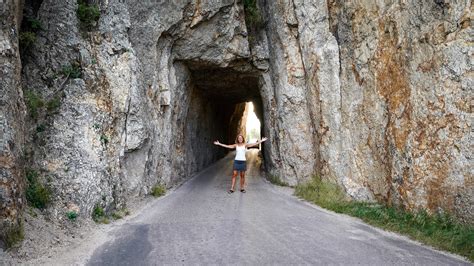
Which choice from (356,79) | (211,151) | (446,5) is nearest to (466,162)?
(446,5)

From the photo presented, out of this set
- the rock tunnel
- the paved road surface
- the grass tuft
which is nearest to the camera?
the paved road surface

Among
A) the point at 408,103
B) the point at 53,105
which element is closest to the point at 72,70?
the point at 53,105

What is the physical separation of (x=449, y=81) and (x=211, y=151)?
1776 centimetres

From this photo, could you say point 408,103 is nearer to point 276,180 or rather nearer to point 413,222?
point 413,222

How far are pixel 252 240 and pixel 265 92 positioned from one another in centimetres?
1005

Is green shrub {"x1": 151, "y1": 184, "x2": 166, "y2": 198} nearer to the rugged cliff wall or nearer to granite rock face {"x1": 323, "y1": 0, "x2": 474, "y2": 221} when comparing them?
the rugged cliff wall

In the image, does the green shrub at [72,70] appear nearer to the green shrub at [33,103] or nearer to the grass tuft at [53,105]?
the grass tuft at [53,105]

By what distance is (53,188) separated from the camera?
6805 millimetres

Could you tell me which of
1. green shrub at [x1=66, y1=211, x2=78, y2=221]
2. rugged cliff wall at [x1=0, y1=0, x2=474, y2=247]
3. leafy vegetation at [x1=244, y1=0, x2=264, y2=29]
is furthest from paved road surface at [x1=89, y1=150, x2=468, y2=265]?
leafy vegetation at [x1=244, y1=0, x2=264, y2=29]

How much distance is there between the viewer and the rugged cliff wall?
22.0 feet

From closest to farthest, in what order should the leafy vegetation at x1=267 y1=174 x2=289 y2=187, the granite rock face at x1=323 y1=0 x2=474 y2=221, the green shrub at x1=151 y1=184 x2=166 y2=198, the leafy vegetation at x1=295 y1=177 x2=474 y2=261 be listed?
the leafy vegetation at x1=295 y1=177 x2=474 y2=261, the granite rock face at x1=323 y1=0 x2=474 y2=221, the green shrub at x1=151 y1=184 x2=166 y2=198, the leafy vegetation at x1=267 y1=174 x2=289 y2=187

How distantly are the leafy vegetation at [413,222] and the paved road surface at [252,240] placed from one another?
12.6 inches

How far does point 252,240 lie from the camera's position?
603 cm

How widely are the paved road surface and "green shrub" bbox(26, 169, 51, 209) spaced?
1.47 metres
